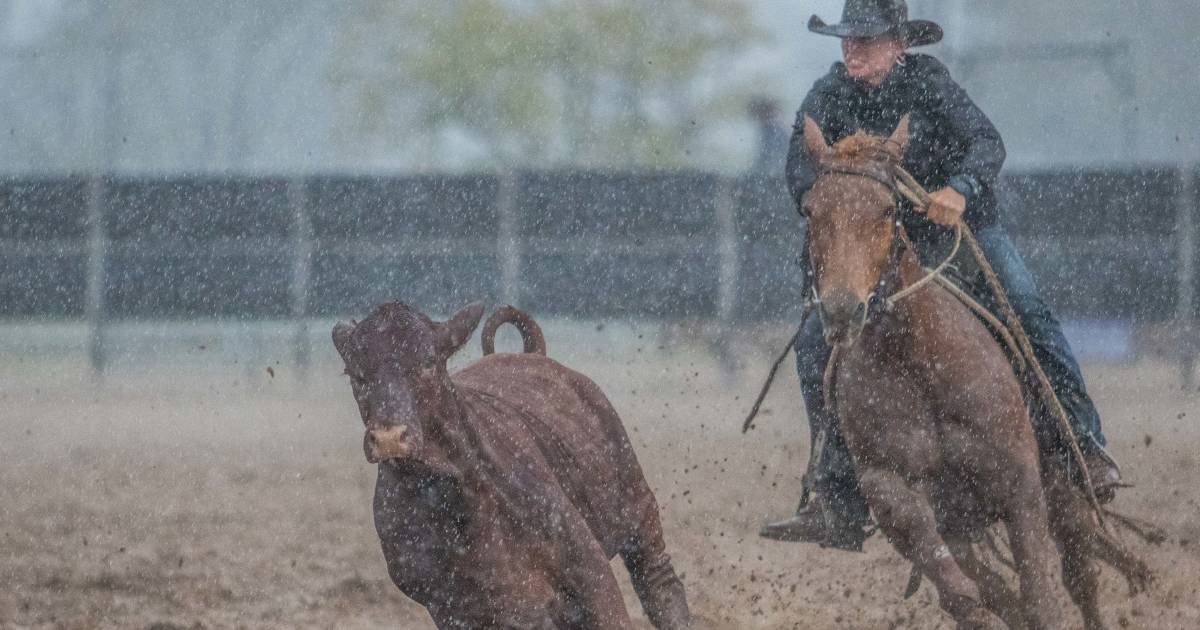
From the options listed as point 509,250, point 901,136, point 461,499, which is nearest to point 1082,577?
point 901,136

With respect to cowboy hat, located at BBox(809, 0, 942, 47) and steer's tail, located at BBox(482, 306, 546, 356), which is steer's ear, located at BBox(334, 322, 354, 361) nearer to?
steer's tail, located at BBox(482, 306, 546, 356)

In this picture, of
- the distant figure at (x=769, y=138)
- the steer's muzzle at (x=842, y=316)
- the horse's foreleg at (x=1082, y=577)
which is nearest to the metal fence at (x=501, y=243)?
the distant figure at (x=769, y=138)

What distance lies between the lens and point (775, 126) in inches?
688

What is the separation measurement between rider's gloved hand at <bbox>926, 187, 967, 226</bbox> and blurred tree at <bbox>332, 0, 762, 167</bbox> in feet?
113

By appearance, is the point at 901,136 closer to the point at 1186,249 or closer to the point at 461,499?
the point at 461,499

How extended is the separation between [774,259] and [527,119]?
25.4 metres

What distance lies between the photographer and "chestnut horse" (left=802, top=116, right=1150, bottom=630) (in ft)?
17.4

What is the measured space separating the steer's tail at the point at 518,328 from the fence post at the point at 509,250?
10588mm

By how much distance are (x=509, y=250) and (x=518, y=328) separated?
1103 cm

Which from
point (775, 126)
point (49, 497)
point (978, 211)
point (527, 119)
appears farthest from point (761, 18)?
point (978, 211)

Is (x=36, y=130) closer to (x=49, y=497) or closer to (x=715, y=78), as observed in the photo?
(x=715, y=78)

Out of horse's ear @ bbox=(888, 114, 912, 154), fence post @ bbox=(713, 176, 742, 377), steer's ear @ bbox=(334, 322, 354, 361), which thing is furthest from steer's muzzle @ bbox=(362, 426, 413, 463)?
fence post @ bbox=(713, 176, 742, 377)

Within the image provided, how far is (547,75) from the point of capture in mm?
42031

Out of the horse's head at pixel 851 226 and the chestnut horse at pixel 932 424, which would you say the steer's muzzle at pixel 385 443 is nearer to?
the horse's head at pixel 851 226
